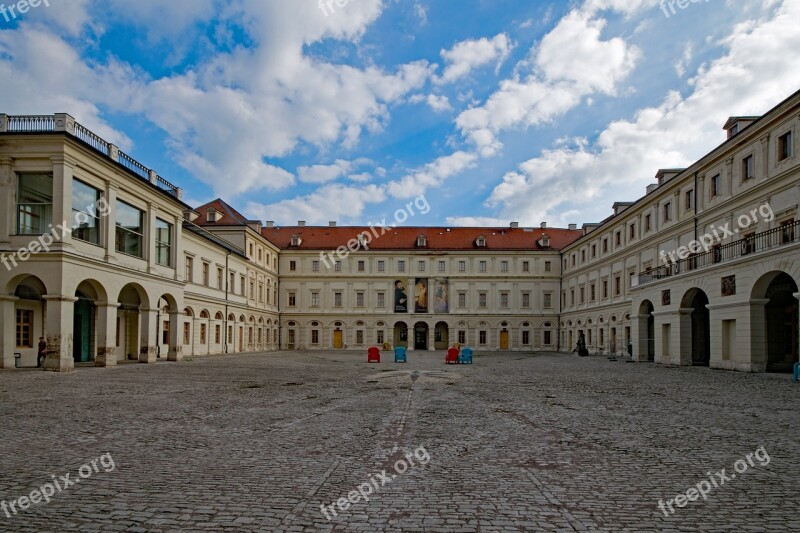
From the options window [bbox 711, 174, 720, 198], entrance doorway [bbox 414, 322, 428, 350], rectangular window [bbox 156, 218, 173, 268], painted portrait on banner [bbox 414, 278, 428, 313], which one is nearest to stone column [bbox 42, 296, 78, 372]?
rectangular window [bbox 156, 218, 173, 268]

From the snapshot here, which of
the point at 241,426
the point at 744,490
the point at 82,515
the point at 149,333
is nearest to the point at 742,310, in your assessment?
the point at 744,490

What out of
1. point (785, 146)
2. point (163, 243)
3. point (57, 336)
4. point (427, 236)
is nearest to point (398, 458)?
point (57, 336)

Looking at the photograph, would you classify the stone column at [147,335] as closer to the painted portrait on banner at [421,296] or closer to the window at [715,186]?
the window at [715,186]

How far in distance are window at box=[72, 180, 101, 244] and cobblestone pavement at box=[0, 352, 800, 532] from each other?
9.87 m

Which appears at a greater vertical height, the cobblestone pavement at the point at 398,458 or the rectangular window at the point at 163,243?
the rectangular window at the point at 163,243

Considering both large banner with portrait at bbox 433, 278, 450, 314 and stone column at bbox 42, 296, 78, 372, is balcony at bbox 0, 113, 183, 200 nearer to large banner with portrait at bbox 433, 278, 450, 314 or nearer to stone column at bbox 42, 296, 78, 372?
stone column at bbox 42, 296, 78, 372

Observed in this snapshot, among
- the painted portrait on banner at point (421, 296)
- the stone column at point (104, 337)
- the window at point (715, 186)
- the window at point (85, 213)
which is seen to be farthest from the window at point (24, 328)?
the painted portrait on banner at point (421, 296)

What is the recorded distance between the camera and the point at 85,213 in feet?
75.5

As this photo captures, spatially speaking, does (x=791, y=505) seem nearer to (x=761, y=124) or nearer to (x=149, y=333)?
(x=761, y=124)

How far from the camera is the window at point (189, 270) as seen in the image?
120 feet

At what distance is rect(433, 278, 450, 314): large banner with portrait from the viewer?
61.8 m

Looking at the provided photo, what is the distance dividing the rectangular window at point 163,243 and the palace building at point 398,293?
127mm

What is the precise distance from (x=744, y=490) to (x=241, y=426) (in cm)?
781

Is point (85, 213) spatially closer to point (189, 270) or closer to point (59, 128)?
point (59, 128)
